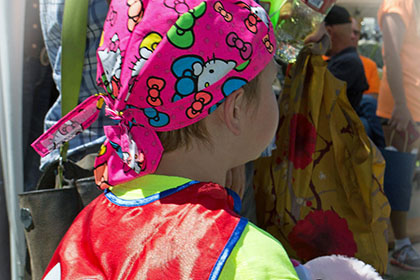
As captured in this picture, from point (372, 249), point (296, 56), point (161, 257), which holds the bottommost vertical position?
point (372, 249)

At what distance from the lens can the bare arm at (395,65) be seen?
8.45 feet

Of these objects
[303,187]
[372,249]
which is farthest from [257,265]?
[372,249]

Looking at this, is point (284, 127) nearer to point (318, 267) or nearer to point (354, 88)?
point (318, 267)

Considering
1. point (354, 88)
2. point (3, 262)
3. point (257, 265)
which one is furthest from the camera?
point (354, 88)

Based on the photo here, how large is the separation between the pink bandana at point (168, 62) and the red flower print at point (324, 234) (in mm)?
1070

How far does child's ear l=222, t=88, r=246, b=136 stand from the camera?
104 centimetres

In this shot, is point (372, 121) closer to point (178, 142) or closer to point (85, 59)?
point (85, 59)

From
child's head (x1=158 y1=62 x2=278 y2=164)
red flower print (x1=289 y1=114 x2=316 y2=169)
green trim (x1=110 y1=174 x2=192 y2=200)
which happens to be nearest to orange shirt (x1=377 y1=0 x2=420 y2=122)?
red flower print (x1=289 y1=114 x2=316 y2=169)

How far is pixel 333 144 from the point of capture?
6.25 feet

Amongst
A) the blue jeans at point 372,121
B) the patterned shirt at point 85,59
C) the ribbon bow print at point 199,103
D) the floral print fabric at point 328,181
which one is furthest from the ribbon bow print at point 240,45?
the blue jeans at point 372,121

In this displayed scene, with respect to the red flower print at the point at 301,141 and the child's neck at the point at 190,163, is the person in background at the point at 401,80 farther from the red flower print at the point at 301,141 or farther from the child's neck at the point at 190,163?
the child's neck at the point at 190,163

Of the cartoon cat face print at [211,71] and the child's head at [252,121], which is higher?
the cartoon cat face print at [211,71]

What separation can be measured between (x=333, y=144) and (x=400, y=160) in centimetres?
89

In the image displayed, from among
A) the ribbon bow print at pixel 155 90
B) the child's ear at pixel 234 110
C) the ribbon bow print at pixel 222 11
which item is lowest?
the child's ear at pixel 234 110
